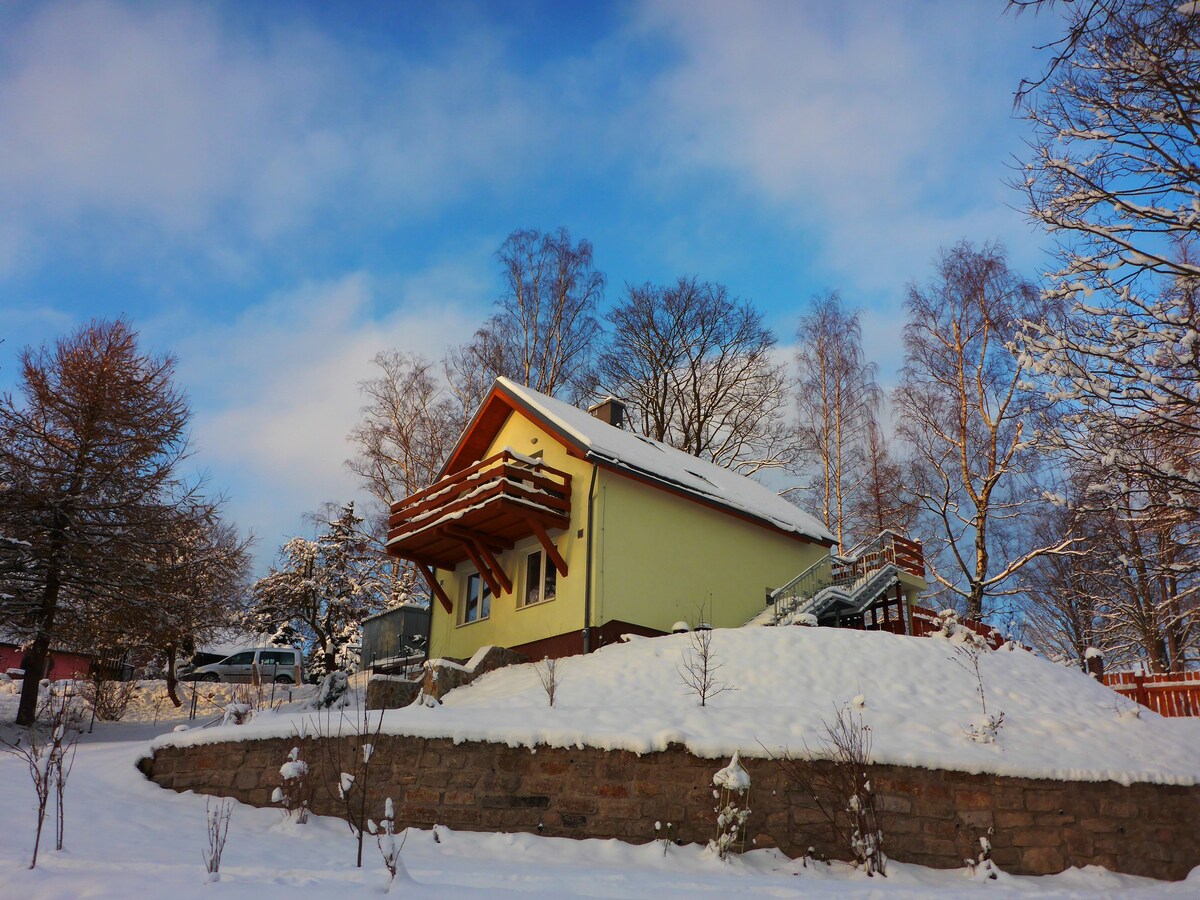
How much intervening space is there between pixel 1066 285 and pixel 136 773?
11338mm

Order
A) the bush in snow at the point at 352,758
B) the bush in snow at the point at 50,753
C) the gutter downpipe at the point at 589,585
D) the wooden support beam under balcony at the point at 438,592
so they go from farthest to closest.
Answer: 1. the wooden support beam under balcony at the point at 438,592
2. the gutter downpipe at the point at 589,585
3. the bush in snow at the point at 352,758
4. the bush in snow at the point at 50,753

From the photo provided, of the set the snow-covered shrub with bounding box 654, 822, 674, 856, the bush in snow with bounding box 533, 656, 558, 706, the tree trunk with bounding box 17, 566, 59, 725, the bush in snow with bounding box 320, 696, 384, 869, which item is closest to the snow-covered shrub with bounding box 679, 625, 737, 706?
the bush in snow with bounding box 533, 656, 558, 706

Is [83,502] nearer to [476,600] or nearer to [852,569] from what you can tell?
[476,600]

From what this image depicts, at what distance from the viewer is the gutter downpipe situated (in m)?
16.5

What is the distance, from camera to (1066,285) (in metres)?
8.97

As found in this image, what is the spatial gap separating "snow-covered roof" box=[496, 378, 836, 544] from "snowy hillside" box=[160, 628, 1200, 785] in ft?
12.8

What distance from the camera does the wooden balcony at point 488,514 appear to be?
1728 centimetres

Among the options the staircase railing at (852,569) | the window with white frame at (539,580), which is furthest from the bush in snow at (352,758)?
the staircase railing at (852,569)

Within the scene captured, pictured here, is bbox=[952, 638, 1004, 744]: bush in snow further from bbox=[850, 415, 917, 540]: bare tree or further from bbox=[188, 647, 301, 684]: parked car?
bbox=[188, 647, 301, 684]: parked car

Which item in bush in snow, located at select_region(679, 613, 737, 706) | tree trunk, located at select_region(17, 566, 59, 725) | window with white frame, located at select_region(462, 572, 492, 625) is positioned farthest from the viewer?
window with white frame, located at select_region(462, 572, 492, 625)

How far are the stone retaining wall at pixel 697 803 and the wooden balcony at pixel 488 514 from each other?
25.9 ft

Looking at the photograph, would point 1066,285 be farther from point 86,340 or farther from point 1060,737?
point 86,340

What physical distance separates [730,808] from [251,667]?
23.0 meters

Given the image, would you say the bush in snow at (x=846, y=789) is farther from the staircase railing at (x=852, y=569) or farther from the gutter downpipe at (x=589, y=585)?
the staircase railing at (x=852, y=569)
